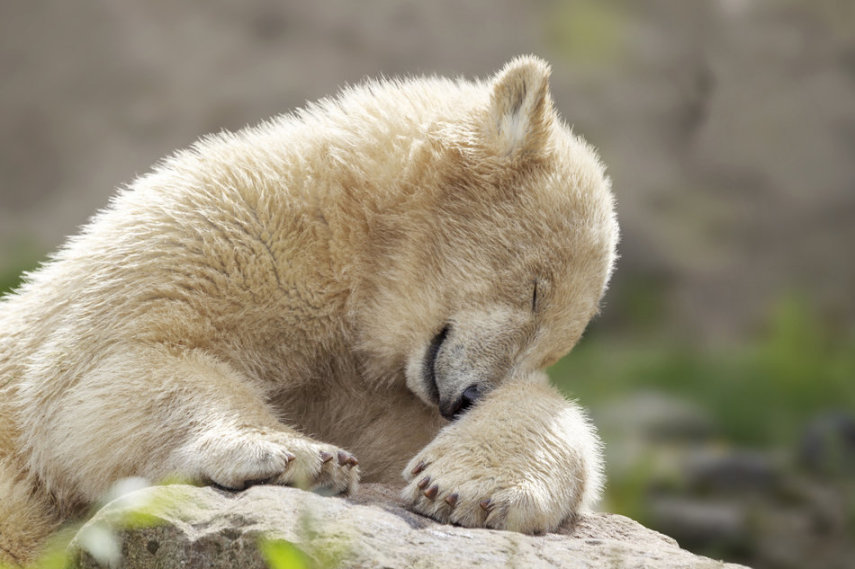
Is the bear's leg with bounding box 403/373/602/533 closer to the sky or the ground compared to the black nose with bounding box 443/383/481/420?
closer to the ground

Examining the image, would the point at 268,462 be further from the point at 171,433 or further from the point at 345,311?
the point at 345,311

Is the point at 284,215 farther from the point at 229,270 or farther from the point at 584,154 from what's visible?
the point at 584,154

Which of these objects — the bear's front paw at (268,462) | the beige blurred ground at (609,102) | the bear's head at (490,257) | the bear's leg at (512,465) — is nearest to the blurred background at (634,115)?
the beige blurred ground at (609,102)

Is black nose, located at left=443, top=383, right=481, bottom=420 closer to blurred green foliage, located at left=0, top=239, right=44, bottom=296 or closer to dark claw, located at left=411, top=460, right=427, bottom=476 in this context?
dark claw, located at left=411, top=460, right=427, bottom=476

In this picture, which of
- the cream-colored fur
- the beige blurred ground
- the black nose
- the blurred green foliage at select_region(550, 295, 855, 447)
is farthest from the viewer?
the beige blurred ground

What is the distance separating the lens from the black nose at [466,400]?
3.64 meters

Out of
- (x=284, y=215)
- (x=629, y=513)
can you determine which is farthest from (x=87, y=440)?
(x=629, y=513)

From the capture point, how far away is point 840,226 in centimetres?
1080

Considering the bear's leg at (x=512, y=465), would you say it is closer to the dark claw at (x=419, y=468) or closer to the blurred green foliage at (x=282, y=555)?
the dark claw at (x=419, y=468)

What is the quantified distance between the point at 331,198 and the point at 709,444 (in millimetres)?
6245

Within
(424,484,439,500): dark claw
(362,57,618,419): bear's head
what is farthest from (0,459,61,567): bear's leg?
(424,484,439,500): dark claw

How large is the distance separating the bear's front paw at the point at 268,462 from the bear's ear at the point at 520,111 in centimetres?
133

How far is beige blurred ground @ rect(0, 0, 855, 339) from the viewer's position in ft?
34.1

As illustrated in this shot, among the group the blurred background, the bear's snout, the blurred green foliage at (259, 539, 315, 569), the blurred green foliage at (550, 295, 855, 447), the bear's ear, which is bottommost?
the blurred green foliage at (259, 539, 315, 569)
